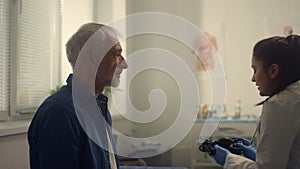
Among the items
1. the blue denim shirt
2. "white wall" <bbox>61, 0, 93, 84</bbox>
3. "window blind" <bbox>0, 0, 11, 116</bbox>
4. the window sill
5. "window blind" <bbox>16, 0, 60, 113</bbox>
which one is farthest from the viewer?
"white wall" <bbox>61, 0, 93, 84</bbox>

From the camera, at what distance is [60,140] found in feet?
3.29

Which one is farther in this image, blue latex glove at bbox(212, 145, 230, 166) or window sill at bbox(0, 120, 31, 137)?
window sill at bbox(0, 120, 31, 137)

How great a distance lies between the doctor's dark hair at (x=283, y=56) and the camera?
3.75ft

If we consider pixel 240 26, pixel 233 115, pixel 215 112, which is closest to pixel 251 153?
pixel 215 112

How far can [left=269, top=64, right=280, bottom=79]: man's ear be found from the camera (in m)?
1.16

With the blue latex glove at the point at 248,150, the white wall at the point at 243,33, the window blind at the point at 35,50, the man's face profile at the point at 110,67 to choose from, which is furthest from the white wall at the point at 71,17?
the blue latex glove at the point at 248,150

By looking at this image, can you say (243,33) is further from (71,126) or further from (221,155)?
(71,126)

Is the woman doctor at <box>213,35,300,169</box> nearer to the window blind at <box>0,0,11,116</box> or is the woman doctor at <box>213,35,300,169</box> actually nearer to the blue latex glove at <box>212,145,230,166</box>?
the blue latex glove at <box>212,145,230,166</box>

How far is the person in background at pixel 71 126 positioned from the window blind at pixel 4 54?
988mm

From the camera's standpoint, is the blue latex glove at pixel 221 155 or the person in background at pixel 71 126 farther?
the blue latex glove at pixel 221 155

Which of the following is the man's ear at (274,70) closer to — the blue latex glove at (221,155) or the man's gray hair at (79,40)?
the blue latex glove at (221,155)

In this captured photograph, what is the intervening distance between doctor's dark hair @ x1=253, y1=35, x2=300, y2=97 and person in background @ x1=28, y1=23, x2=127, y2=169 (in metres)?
0.53

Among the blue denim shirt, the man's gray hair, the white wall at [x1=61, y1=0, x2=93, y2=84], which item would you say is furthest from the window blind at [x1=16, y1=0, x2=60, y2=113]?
the blue denim shirt

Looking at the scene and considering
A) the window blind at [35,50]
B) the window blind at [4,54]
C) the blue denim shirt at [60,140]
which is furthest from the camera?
the window blind at [35,50]
